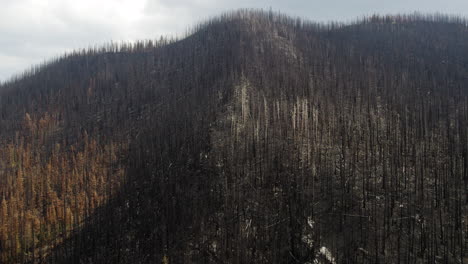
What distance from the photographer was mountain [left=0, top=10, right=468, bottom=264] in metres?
68.4

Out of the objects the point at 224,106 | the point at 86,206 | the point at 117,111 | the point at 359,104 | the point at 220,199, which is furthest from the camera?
the point at 117,111

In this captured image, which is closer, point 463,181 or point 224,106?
point 463,181

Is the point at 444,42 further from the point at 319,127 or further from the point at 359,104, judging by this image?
the point at 319,127

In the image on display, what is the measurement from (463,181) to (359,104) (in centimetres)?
4803

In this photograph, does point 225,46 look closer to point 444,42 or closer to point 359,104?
point 359,104

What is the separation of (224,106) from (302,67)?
57075mm

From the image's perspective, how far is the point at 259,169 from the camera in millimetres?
87375

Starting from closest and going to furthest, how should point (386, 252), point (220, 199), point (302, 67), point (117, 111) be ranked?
point (386, 252)
point (220, 199)
point (302, 67)
point (117, 111)

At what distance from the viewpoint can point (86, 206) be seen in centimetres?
10244

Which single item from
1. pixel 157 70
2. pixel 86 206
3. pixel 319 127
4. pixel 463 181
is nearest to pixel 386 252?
pixel 463 181

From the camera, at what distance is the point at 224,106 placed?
112875 mm

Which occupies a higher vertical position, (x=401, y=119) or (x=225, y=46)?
(x=225, y=46)

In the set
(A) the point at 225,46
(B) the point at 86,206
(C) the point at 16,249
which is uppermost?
(A) the point at 225,46

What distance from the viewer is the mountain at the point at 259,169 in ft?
224
